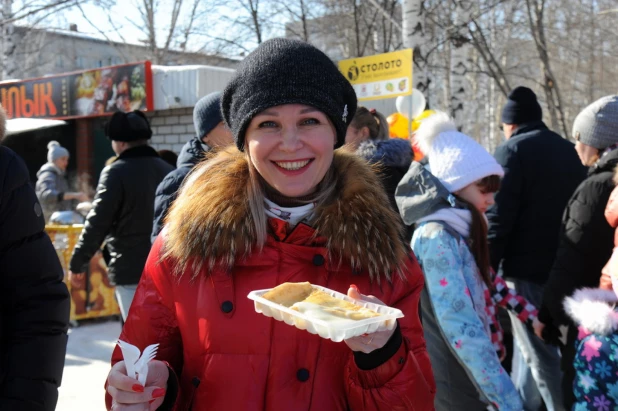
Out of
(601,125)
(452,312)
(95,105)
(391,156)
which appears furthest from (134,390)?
(95,105)

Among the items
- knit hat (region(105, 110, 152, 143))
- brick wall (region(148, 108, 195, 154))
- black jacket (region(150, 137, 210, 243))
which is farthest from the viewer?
brick wall (region(148, 108, 195, 154))

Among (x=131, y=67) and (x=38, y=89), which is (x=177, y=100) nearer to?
(x=131, y=67)

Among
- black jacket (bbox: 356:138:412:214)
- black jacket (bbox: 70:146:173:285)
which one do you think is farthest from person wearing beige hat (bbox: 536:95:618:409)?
black jacket (bbox: 70:146:173:285)

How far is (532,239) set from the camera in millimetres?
4508

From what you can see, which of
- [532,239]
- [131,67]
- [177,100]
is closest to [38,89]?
[131,67]

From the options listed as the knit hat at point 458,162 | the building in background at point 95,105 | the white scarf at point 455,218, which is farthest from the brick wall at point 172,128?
the white scarf at point 455,218

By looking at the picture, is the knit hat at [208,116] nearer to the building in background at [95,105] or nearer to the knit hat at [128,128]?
the knit hat at [128,128]

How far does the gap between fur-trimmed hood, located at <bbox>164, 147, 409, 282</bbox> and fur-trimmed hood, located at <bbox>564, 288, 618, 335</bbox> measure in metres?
1.09

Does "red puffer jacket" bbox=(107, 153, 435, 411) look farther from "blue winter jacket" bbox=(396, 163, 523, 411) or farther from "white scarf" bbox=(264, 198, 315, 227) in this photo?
"blue winter jacket" bbox=(396, 163, 523, 411)

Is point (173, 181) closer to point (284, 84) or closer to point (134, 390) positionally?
point (284, 84)

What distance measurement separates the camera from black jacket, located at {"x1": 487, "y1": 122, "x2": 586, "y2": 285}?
4500 millimetres

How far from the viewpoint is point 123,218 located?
179 inches

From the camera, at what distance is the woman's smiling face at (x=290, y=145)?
167 cm

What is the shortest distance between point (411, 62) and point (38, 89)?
10.8m
